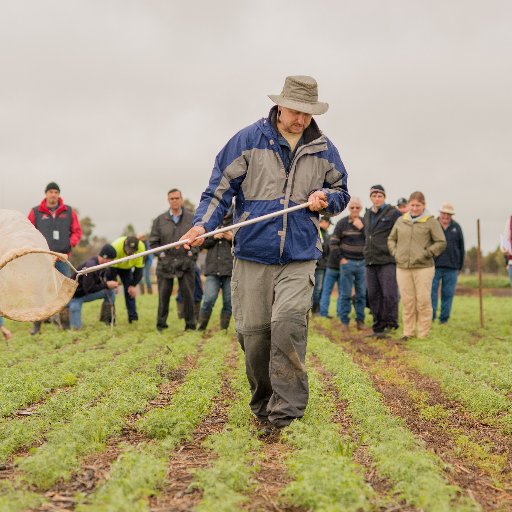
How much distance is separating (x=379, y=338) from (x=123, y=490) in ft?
31.8

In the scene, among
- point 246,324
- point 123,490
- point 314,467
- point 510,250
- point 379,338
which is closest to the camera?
point 123,490

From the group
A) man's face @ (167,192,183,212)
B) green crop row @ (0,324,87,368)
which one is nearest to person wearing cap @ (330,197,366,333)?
man's face @ (167,192,183,212)

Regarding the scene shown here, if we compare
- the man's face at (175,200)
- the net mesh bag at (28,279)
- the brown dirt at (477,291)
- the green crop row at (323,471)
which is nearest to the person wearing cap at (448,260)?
the man's face at (175,200)

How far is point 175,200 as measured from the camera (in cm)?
1370

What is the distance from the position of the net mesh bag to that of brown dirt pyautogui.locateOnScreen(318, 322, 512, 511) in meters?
3.03

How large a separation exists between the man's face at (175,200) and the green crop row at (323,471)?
8.53m

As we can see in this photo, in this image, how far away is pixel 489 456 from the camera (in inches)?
203

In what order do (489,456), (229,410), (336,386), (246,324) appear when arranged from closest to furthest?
(489,456) → (246,324) → (229,410) → (336,386)

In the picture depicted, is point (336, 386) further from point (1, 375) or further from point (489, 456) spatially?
point (1, 375)

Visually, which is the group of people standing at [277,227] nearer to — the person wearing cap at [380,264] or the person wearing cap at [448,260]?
the person wearing cap at [380,264]

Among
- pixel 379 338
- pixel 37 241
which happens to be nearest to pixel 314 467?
pixel 37 241

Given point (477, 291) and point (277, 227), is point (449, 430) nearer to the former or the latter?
point (277, 227)

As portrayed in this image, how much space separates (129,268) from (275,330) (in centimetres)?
961

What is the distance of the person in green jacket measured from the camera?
12648 mm
